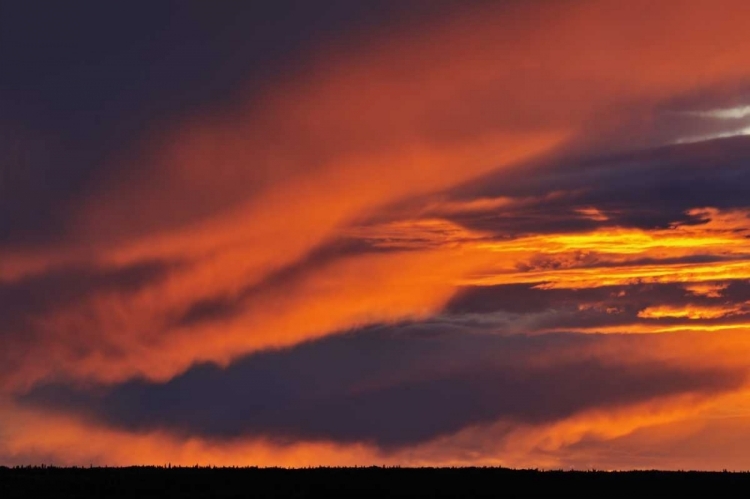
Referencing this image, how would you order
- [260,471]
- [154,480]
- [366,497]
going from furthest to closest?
[260,471] → [154,480] → [366,497]

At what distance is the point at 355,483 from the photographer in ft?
220

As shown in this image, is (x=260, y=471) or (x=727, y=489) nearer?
(x=727, y=489)

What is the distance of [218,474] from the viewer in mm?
69812

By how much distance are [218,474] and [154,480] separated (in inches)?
177

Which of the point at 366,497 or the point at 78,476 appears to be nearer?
the point at 366,497

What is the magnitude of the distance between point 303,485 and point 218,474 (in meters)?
6.65

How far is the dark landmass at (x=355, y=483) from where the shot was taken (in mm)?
62625

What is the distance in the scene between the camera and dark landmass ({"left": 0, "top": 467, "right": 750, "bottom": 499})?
62.6m

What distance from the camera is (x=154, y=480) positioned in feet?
218

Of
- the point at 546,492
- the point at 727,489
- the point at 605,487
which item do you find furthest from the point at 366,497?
the point at 727,489

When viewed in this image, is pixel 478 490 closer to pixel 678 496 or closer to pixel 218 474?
pixel 678 496

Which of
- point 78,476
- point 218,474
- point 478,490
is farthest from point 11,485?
point 478,490

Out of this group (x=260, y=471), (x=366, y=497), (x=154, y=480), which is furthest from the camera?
(x=260, y=471)

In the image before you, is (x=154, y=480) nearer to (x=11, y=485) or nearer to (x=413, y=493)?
(x=11, y=485)
